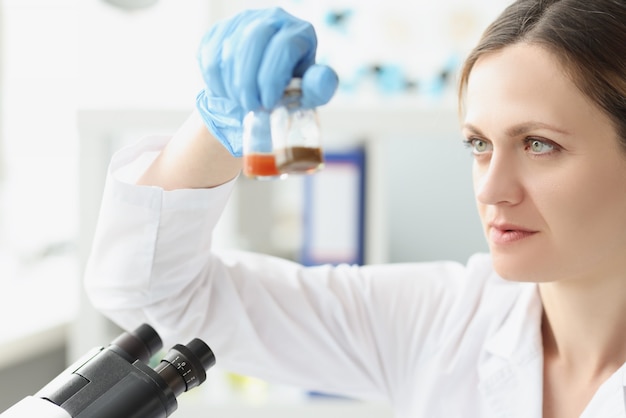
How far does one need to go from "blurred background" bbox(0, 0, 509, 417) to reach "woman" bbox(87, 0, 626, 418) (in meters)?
0.62

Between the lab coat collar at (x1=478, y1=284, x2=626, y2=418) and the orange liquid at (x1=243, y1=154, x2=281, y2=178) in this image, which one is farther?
the lab coat collar at (x1=478, y1=284, x2=626, y2=418)

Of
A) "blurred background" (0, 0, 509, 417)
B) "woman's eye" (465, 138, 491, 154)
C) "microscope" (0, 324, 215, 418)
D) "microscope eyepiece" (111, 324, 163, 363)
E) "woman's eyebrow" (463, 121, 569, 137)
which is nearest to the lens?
"microscope" (0, 324, 215, 418)

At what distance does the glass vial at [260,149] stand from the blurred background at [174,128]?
110cm

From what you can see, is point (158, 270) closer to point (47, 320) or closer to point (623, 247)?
point (623, 247)

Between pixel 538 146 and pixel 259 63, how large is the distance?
44 cm

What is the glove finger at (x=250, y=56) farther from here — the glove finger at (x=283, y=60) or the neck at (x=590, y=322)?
the neck at (x=590, y=322)

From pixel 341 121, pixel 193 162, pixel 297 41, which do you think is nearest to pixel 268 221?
pixel 341 121

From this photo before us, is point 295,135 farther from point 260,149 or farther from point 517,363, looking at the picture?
point 517,363

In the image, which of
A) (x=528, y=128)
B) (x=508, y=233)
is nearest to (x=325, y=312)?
(x=508, y=233)

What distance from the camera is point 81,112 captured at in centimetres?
198

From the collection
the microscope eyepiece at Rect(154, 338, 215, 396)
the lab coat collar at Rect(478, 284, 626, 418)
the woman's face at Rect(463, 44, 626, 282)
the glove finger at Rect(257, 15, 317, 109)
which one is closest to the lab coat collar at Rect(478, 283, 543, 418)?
the lab coat collar at Rect(478, 284, 626, 418)

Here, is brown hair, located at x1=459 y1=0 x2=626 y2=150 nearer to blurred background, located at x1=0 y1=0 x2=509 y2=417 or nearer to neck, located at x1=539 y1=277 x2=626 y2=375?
neck, located at x1=539 y1=277 x2=626 y2=375

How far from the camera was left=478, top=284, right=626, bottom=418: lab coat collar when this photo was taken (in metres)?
1.29

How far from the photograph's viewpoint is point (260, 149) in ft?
2.88
